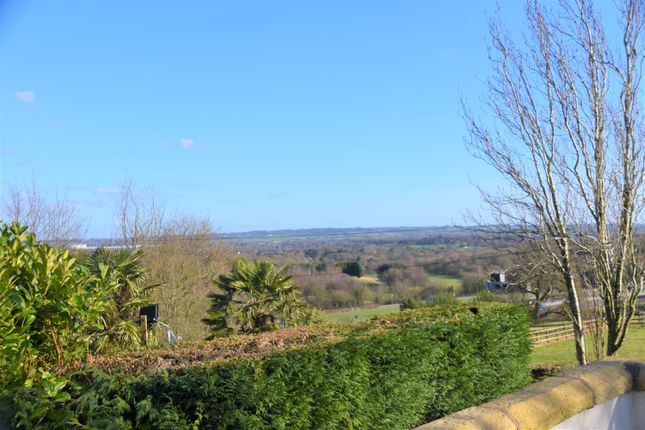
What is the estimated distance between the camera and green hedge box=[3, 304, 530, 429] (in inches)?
129

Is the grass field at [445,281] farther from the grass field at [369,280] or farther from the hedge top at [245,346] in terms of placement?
the hedge top at [245,346]

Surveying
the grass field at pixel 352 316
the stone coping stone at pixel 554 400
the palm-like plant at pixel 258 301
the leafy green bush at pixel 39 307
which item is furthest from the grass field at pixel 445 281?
the stone coping stone at pixel 554 400

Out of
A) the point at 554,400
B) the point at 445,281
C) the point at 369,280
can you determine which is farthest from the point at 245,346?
the point at 445,281

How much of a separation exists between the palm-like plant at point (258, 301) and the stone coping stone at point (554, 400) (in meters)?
6.51

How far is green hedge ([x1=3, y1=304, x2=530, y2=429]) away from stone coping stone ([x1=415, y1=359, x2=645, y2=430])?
1833 mm

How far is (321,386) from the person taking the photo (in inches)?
161

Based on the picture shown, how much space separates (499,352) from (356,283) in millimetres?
35324

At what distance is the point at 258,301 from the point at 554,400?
7.11 metres

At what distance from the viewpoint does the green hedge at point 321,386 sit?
10.7 ft

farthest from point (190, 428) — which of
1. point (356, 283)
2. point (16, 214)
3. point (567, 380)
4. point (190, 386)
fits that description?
point (356, 283)

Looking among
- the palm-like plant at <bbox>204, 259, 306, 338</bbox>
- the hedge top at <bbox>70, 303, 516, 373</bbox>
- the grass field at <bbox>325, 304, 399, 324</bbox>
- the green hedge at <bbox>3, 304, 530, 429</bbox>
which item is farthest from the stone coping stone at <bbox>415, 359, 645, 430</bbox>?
the palm-like plant at <bbox>204, 259, 306, 338</bbox>

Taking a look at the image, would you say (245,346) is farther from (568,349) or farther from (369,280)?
(369,280)

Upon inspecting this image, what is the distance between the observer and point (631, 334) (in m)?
28.3

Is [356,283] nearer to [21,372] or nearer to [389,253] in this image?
[389,253]
